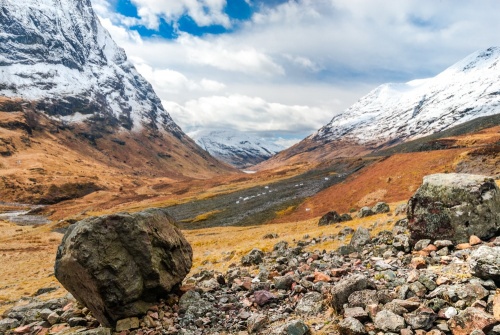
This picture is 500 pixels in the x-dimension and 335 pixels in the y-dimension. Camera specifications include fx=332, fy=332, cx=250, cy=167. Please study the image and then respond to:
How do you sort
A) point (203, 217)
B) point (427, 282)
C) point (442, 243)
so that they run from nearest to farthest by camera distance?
1. point (427, 282)
2. point (442, 243)
3. point (203, 217)

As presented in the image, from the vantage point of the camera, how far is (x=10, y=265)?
5569cm

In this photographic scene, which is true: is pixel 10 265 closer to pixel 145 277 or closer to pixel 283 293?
pixel 145 277

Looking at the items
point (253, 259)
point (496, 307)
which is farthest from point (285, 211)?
point (496, 307)

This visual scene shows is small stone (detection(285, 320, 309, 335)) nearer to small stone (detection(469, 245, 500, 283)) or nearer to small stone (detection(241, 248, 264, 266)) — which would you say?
small stone (detection(469, 245, 500, 283))

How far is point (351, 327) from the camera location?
34.0ft

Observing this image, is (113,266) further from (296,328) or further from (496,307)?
(496,307)

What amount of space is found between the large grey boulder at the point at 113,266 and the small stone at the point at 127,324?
10.9 inches

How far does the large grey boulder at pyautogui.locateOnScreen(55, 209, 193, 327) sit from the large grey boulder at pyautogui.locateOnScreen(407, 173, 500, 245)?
13396 mm

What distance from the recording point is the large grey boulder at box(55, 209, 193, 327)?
1471 cm

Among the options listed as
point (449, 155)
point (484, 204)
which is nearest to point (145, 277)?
point (484, 204)

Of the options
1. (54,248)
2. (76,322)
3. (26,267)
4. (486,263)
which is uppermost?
(486,263)

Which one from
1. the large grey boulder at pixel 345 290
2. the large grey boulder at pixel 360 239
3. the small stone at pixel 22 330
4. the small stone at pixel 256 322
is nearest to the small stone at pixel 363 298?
the large grey boulder at pixel 345 290

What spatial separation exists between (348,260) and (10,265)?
60040mm

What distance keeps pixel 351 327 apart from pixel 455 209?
371 inches
